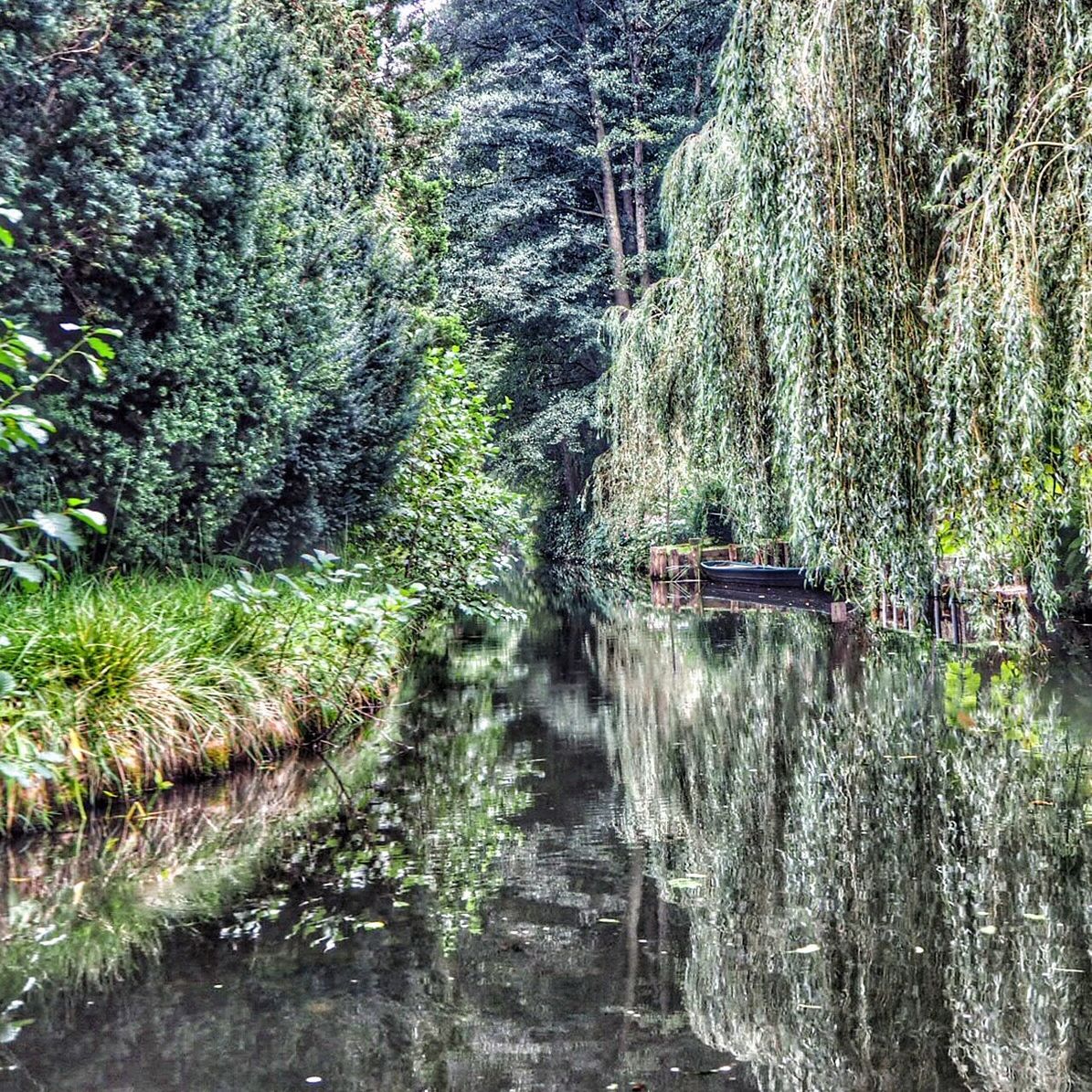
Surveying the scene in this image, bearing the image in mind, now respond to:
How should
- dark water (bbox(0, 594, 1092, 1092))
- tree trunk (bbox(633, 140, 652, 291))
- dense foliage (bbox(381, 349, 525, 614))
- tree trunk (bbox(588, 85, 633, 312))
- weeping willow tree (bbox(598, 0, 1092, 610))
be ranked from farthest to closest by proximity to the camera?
tree trunk (bbox(588, 85, 633, 312)) < tree trunk (bbox(633, 140, 652, 291)) < dense foliage (bbox(381, 349, 525, 614)) < weeping willow tree (bbox(598, 0, 1092, 610)) < dark water (bbox(0, 594, 1092, 1092))

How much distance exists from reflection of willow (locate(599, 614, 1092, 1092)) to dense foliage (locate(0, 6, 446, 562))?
3495 millimetres

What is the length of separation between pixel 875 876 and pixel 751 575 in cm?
1819

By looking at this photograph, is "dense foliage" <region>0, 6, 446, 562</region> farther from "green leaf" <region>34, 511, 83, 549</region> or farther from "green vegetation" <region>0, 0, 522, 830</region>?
"green leaf" <region>34, 511, 83, 549</region>

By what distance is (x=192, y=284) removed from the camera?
8234 millimetres

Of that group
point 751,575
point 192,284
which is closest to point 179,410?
point 192,284

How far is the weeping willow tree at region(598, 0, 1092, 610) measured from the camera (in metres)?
5.85

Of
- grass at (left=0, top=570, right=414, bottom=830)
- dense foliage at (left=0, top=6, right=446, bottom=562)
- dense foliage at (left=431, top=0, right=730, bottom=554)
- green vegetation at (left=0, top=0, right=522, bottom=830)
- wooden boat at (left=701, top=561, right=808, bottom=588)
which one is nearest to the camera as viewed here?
grass at (left=0, top=570, right=414, bottom=830)

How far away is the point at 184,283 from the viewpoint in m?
8.07

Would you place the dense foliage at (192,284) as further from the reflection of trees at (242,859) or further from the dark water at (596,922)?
the dark water at (596,922)

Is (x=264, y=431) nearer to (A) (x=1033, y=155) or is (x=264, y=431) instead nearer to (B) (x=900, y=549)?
(B) (x=900, y=549)

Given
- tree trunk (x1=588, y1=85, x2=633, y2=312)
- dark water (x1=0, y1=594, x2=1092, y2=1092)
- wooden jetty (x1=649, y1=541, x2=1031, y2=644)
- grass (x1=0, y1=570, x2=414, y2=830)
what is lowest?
dark water (x1=0, y1=594, x2=1092, y2=1092)

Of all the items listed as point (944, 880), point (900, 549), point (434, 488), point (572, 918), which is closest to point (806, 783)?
point (900, 549)

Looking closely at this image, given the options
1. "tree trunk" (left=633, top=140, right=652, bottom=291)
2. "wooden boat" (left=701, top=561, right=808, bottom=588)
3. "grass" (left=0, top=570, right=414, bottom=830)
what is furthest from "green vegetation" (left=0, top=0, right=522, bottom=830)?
"tree trunk" (left=633, top=140, right=652, bottom=291)

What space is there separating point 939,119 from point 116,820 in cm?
583
